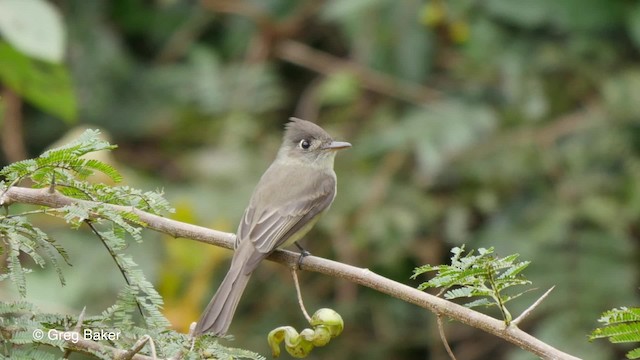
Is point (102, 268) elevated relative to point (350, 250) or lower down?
lower down

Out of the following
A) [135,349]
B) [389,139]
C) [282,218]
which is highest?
[389,139]

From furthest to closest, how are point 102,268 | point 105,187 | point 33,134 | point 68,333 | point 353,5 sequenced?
point 33,134 < point 353,5 < point 102,268 < point 105,187 < point 68,333

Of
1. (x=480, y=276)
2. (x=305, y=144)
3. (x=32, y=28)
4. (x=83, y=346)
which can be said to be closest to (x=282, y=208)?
(x=305, y=144)

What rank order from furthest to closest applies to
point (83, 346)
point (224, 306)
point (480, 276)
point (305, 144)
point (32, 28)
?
point (305, 144)
point (32, 28)
point (224, 306)
point (480, 276)
point (83, 346)

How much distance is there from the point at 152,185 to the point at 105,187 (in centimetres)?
363

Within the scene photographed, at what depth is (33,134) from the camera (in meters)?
7.11

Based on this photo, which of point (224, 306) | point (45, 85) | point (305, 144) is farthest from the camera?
point (305, 144)

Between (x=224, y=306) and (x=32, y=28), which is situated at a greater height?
(x=32, y=28)

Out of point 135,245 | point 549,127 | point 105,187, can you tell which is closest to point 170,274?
point 135,245

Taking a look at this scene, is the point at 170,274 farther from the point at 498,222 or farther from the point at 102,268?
the point at 498,222

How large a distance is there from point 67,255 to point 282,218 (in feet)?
6.05

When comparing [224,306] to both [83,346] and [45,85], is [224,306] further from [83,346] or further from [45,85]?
[45,85]

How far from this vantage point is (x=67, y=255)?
2736 mm

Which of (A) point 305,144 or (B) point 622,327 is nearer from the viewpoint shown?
(B) point 622,327
